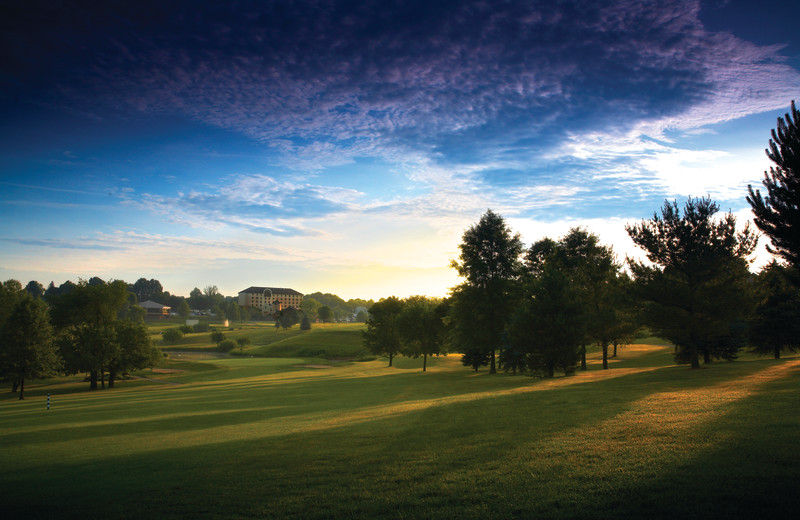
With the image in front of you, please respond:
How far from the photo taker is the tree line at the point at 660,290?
1363cm

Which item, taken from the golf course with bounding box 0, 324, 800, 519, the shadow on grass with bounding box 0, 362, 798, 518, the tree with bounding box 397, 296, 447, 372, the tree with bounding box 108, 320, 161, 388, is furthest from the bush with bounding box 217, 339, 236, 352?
the shadow on grass with bounding box 0, 362, 798, 518

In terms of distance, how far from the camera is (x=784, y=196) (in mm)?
12422

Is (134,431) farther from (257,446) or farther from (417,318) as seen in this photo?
(417,318)

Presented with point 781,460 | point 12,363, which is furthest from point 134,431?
point 12,363

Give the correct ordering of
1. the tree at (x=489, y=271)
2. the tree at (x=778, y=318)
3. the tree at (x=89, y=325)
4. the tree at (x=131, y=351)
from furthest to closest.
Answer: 1. the tree at (x=131, y=351)
2. the tree at (x=89, y=325)
3. the tree at (x=489, y=271)
4. the tree at (x=778, y=318)

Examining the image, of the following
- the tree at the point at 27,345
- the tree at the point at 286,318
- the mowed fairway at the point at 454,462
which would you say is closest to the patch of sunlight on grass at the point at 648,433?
the mowed fairway at the point at 454,462

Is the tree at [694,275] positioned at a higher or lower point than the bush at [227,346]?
higher

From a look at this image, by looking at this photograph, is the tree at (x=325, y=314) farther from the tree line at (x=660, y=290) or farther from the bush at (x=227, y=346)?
the tree line at (x=660, y=290)

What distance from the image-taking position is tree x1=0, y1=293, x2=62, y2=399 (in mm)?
40969

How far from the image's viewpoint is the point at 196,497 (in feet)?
28.2

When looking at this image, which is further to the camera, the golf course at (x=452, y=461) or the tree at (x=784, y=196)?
the tree at (x=784, y=196)

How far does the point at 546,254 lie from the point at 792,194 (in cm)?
3759

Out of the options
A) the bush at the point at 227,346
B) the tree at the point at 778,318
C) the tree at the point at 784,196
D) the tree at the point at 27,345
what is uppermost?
the tree at the point at 784,196

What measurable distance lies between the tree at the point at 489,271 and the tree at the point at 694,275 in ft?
38.8
